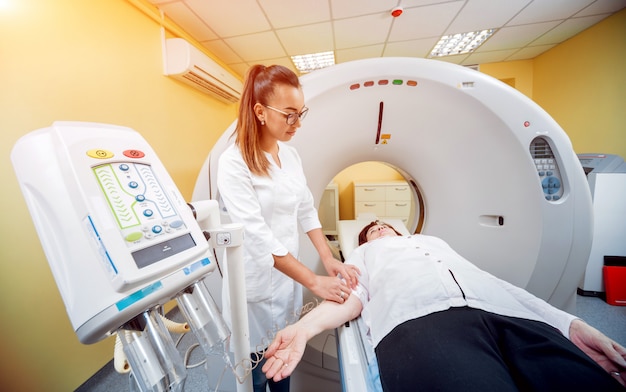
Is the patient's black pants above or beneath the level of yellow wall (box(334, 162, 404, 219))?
beneath

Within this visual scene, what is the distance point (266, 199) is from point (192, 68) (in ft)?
6.57

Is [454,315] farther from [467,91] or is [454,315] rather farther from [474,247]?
[467,91]

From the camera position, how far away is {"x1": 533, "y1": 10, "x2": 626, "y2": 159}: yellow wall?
2.26 meters

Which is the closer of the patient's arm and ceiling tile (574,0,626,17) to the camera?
the patient's arm

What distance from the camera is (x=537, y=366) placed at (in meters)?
0.58

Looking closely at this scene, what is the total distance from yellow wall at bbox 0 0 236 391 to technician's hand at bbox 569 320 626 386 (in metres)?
2.27

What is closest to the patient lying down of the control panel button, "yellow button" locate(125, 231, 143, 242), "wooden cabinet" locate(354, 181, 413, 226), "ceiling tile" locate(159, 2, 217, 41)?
"yellow button" locate(125, 231, 143, 242)

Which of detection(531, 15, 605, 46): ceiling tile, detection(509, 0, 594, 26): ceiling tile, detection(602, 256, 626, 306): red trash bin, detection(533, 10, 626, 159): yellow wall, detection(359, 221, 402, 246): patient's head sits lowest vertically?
detection(602, 256, 626, 306): red trash bin

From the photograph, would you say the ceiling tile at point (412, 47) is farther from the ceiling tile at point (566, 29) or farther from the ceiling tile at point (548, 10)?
the ceiling tile at point (566, 29)

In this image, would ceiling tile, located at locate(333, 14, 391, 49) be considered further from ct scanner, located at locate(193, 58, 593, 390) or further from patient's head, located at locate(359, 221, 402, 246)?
Result: patient's head, located at locate(359, 221, 402, 246)

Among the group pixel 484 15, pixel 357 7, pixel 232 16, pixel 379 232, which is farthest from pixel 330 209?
pixel 484 15

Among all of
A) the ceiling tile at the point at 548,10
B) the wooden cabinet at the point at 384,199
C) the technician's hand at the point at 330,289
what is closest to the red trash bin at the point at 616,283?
the wooden cabinet at the point at 384,199

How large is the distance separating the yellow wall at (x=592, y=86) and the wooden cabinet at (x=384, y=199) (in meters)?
1.98

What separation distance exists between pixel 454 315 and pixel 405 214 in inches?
125
